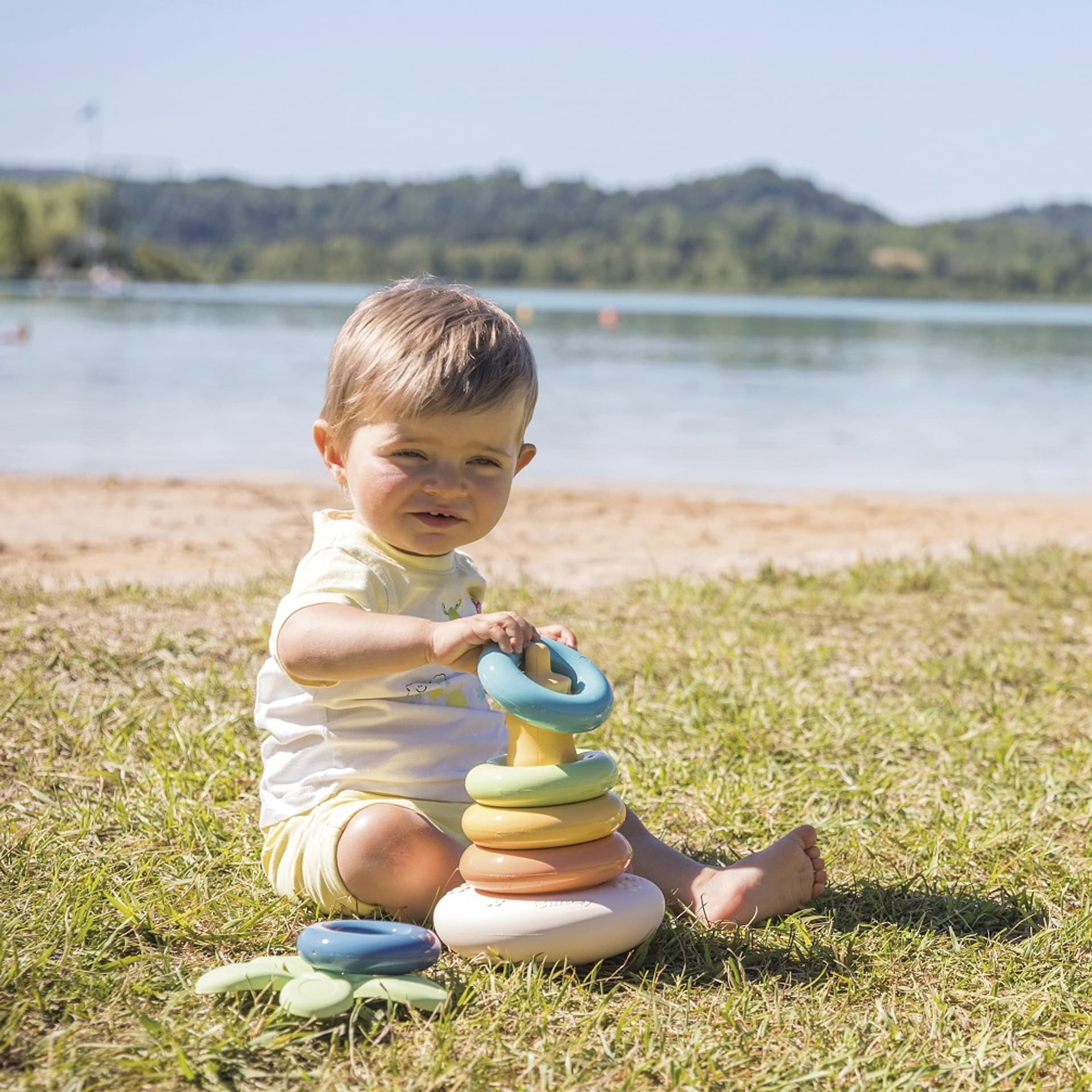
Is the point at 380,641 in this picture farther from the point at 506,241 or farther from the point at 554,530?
the point at 506,241

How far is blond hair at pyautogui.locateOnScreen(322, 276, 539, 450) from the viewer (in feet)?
7.78

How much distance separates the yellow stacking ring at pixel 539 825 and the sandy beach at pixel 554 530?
3.18 metres

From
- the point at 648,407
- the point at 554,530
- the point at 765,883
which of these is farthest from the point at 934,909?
the point at 648,407

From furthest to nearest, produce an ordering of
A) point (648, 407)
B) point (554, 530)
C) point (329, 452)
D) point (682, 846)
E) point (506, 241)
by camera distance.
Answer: point (506, 241) → point (648, 407) → point (554, 530) → point (682, 846) → point (329, 452)

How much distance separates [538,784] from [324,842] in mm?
488

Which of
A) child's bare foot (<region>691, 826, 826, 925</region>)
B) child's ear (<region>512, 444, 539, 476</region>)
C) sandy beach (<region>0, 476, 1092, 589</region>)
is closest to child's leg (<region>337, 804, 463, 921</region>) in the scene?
child's bare foot (<region>691, 826, 826, 925</region>)

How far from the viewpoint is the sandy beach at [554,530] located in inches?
237

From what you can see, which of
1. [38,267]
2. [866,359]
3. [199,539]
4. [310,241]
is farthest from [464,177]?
[199,539]

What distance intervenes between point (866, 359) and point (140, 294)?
49754mm

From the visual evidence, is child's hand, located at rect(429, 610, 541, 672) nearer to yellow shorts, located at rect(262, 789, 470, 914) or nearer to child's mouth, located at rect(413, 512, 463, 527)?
child's mouth, located at rect(413, 512, 463, 527)

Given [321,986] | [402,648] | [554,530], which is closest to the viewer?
[321,986]

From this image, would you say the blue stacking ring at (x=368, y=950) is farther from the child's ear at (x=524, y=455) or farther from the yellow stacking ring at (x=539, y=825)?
the child's ear at (x=524, y=455)

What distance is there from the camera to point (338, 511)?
2697mm

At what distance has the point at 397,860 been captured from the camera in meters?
2.40
